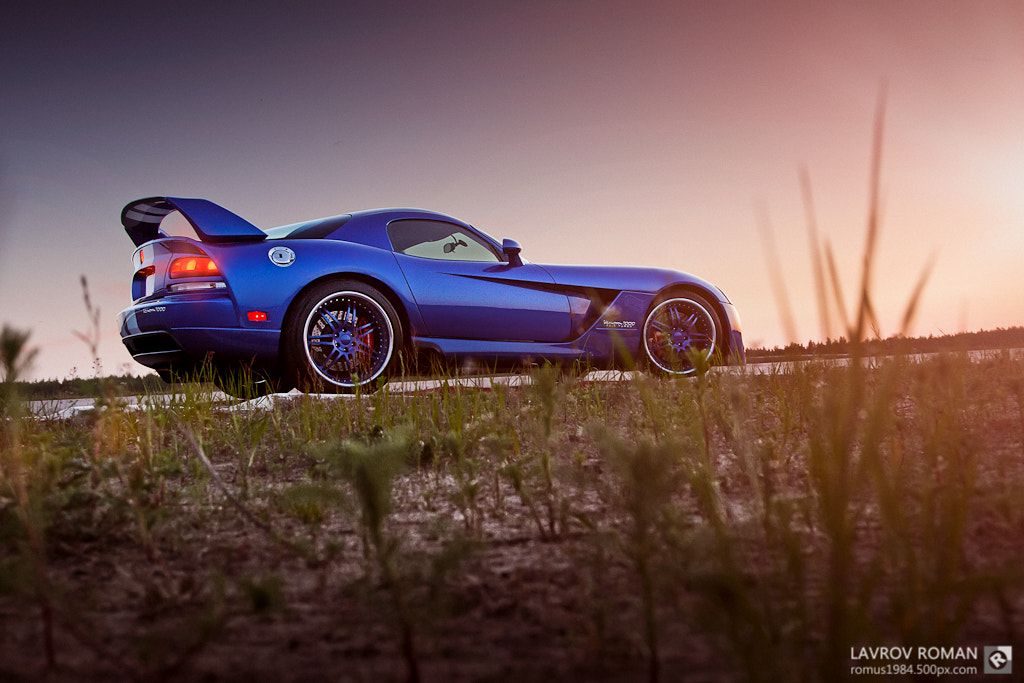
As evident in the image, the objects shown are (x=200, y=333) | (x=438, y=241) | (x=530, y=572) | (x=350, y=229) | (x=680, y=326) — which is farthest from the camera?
(x=680, y=326)

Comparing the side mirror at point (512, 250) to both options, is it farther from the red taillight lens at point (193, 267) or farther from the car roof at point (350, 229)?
the red taillight lens at point (193, 267)

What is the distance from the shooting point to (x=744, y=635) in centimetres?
96

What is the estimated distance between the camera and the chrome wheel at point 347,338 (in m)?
5.24

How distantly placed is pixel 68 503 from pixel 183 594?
0.67 metres

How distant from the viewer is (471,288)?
19.7 feet

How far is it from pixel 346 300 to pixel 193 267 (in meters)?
1.09

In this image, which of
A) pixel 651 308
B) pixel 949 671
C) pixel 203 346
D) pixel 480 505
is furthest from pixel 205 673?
pixel 651 308

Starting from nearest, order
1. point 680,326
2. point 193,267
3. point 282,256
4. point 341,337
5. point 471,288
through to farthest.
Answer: point 193,267, point 282,256, point 341,337, point 471,288, point 680,326

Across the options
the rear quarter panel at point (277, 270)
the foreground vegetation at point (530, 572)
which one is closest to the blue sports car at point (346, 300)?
the rear quarter panel at point (277, 270)

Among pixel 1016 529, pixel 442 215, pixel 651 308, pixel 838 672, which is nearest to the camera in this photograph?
pixel 838 672

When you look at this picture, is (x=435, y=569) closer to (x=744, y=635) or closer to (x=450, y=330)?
(x=744, y=635)

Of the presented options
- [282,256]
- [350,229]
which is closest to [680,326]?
[350,229]

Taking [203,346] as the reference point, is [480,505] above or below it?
below

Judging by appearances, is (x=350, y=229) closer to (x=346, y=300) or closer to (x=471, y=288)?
(x=346, y=300)
